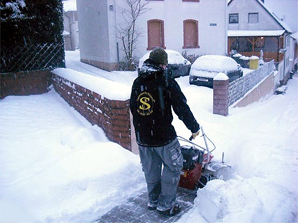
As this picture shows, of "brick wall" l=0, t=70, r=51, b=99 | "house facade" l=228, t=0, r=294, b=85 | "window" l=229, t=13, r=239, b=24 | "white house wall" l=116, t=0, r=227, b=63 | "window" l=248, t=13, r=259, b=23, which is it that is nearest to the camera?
"brick wall" l=0, t=70, r=51, b=99

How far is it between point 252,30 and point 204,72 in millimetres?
22958

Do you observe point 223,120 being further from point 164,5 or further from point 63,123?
point 164,5

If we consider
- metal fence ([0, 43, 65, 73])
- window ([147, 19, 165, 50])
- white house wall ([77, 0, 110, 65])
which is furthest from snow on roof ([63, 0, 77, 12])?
metal fence ([0, 43, 65, 73])

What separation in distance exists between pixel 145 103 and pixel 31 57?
778 cm

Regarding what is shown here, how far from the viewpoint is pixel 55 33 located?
1102 centimetres

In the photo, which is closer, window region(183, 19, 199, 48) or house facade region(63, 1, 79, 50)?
window region(183, 19, 199, 48)

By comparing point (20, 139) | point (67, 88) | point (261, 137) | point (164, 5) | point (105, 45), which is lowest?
point (261, 137)

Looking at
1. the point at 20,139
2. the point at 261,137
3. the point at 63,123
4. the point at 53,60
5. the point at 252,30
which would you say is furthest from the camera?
the point at 252,30

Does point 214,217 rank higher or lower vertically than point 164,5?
lower

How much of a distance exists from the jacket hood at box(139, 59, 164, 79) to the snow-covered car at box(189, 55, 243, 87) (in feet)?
31.9

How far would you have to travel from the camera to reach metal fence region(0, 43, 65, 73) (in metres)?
9.93

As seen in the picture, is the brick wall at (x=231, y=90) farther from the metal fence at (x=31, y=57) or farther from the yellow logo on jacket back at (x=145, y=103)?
the yellow logo on jacket back at (x=145, y=103)

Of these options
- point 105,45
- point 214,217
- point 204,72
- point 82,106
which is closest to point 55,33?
point 82,106

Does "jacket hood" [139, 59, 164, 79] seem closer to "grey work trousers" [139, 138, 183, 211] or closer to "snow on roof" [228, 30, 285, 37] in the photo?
"grey work trousers" [139, 138, 183, 211]
